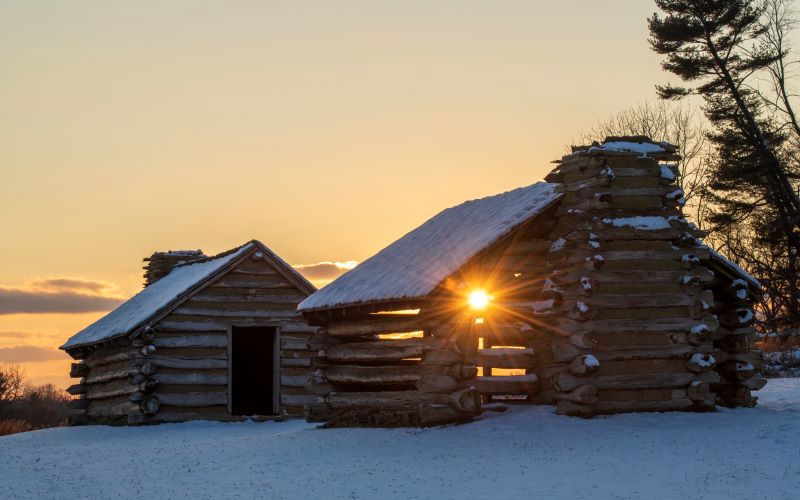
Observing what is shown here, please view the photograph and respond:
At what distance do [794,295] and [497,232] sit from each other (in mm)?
25061

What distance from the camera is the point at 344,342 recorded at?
69.2 feet

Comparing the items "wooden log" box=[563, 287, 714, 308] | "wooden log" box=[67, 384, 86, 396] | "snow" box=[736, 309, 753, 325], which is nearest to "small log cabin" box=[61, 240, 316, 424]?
"wooden log" box=[67, 384, 86, 396]

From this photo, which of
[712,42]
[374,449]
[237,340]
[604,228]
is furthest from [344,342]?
[712,42]

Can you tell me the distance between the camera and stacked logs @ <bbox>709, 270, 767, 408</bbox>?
19.6 metres

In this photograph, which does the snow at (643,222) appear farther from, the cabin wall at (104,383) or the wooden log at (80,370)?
the wooden log at (80,370)

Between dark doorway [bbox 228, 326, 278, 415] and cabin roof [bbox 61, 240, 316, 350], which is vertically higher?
cabin roof [bbox 61, 240, 316, 350]

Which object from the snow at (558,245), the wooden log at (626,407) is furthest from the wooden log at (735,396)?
the snow at (558,245)

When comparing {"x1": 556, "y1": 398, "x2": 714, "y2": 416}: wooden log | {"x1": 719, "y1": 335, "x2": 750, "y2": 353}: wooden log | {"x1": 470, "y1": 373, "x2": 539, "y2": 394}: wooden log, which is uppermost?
{"x1": 719, "y1": 335, "x2": 750, "y2": 353}: wooden log

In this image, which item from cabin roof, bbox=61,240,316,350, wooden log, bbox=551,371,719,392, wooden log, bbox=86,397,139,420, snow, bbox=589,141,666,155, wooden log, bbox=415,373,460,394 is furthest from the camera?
wooden log, bbox=86,397,139,420

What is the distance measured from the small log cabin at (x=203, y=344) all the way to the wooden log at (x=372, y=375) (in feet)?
18.8

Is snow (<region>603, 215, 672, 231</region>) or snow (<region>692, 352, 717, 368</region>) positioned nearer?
snow (<region>692, 352, 717, 368</region>)

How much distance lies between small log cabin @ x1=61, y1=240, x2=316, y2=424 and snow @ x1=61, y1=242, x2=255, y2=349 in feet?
0.22

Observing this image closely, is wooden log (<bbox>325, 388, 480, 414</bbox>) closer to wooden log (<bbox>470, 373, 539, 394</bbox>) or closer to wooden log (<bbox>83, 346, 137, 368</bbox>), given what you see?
wooden log (<bbox>470, 373, 539, 394</bbox>)

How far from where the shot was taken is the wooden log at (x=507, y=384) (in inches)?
727
